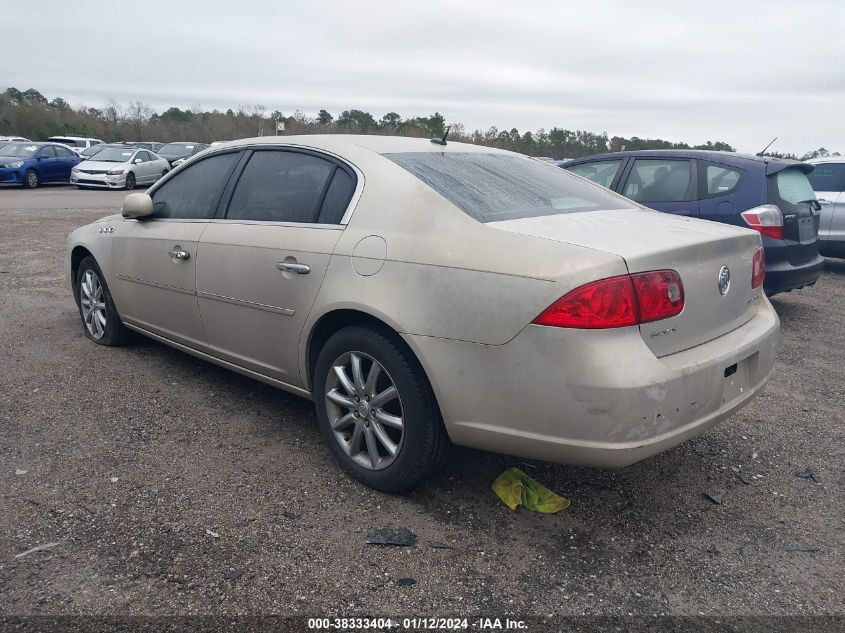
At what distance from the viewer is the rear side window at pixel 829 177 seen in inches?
370

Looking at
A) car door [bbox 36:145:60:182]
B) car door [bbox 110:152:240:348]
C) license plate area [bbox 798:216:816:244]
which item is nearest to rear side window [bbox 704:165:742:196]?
license plate area [bbox 798:216:816:244]

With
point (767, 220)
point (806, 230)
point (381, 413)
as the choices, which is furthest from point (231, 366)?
point (806, 230)

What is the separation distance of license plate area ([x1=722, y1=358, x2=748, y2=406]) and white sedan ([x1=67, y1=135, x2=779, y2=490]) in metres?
0.01

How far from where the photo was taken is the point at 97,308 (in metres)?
5.29

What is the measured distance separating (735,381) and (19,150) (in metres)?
23.7

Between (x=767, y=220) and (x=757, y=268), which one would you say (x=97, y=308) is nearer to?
(x=757, y=268)

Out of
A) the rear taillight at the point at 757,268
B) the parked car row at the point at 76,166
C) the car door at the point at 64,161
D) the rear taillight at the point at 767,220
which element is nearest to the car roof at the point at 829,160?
the rear taillight at the point at 767,220

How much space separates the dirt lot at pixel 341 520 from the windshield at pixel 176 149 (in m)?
25.1

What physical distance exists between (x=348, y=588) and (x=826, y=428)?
3.13 meters

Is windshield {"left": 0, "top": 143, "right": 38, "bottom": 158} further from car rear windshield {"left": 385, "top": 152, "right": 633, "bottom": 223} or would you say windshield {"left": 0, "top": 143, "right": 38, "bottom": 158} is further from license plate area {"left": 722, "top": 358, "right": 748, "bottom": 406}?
license plate area {"left": 722, "top": 358, "right": 748, "bottom": 406}

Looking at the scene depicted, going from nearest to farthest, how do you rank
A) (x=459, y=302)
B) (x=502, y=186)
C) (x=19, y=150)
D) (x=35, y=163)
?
1. (x=459, y=302)
2. (x=502, y=186)
3. (x=35, y=163)
4. (x=19, y=150)

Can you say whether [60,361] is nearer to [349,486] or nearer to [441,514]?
[349,486]

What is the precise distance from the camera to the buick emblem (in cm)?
297

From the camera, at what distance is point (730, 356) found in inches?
114
